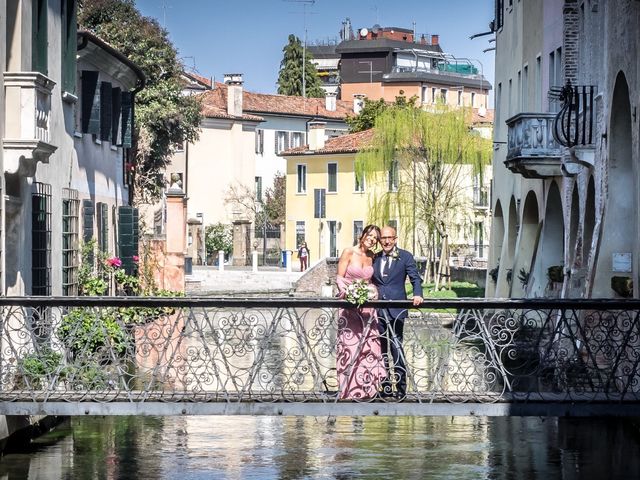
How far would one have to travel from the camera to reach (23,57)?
Result: 17.9 m

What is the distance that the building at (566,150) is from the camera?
21.9 meters

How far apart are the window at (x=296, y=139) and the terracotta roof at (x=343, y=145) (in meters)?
11.7

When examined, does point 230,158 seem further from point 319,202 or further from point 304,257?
point 304,257

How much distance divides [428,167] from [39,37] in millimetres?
48242

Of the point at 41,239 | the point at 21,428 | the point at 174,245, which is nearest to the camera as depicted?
the point at 21,428

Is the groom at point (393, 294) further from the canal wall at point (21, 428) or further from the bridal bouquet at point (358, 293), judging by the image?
the canal wall at point (21, 428)

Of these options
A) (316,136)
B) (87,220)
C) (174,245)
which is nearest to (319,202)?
(316,136)

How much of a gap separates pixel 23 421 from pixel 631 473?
21.8 ft

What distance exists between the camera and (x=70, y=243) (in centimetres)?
2297

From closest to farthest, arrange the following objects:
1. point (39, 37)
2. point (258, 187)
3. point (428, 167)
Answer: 1. point (39, 37)
2. point (428, 167)
3. point (258, 187)

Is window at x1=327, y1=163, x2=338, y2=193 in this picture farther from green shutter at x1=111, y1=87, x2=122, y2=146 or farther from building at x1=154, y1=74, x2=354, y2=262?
green shutter at x1=111, y1=87, x2=122, y2=146

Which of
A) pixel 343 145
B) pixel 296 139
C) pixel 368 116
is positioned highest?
pixel 368 116

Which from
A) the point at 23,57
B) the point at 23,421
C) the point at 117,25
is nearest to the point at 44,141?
the point at 23,57

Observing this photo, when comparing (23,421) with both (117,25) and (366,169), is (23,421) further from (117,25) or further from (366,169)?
(366,169)
